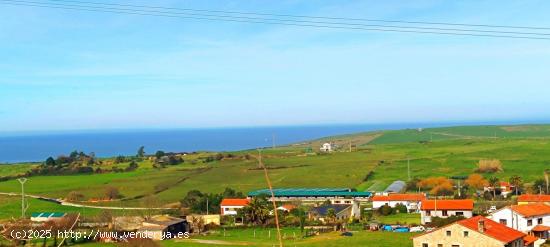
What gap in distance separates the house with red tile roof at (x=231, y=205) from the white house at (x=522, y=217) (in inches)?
854

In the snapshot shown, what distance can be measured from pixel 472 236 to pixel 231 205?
27111 mm

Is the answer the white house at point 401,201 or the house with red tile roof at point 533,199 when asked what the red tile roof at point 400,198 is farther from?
the house with red tile roof at point 533,199

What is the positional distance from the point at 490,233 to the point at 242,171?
189 feet

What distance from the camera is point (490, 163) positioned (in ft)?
246

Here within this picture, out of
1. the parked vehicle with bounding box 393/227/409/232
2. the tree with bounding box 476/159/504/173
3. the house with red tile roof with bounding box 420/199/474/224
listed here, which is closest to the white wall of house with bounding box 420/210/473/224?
the house with red tile roof with bounding box 420/199/474/224

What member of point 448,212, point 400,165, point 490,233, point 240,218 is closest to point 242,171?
point 400,165

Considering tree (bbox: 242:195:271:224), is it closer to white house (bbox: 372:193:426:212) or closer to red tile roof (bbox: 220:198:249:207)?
red tile roof (bbox: 220:198:249:207)

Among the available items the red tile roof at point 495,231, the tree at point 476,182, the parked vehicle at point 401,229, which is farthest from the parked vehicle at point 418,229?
the tree at point 476,182

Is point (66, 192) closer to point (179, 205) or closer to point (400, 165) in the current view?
A: point (179, 205)

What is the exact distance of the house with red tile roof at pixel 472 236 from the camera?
27.8 metres

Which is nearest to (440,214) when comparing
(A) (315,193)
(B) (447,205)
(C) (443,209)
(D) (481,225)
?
(C) (443,209)

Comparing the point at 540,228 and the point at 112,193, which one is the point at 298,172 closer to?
the point at 112,193

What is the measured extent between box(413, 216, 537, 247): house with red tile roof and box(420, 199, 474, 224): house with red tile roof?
45.7 ft

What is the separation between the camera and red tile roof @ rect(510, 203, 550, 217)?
35.9 metres
